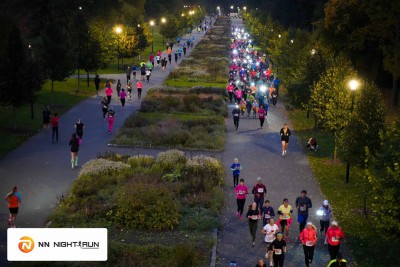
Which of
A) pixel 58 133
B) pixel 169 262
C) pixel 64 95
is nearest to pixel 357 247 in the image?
pixel 169 262

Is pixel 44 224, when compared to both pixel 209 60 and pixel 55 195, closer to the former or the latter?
pixel 55 195

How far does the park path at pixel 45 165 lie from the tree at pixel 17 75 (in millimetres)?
2275

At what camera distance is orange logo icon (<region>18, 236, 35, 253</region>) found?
13531 mm

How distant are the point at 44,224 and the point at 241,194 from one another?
632 centimetres

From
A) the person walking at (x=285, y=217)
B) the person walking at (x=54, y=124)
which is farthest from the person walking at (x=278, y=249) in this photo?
the person walking at (x=54, y=124)

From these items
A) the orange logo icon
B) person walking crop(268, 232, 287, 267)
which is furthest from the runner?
the orange logo icon

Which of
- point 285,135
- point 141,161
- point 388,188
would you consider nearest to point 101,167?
point 141,161

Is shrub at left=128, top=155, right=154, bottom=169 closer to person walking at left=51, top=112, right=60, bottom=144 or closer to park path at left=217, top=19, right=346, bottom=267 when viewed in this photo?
park path at left=217, top=19, right=346, bottom=267

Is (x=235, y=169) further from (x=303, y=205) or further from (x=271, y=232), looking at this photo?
(x=271, y=232)

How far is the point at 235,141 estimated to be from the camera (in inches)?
1168

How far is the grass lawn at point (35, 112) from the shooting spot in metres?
27.6

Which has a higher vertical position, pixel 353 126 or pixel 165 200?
pixel 353 126

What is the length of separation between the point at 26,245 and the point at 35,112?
2181 cm

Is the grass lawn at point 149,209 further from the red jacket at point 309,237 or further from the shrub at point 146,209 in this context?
the red jacket at point 309,237
